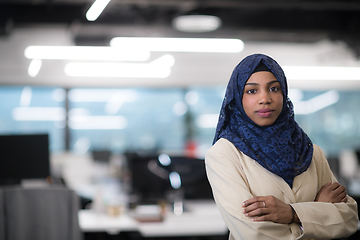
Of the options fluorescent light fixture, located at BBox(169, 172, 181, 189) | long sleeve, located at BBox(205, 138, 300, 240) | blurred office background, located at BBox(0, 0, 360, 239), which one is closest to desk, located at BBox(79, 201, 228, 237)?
fluorescent light fixture, located at BBox(169, 172, 181, 189)

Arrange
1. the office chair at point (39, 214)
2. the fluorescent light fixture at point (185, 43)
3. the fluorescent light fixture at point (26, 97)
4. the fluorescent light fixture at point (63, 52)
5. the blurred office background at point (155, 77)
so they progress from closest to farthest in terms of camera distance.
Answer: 1. the office chair at point (39, 214)
2. the fluorescent light fixture at point (185, 43)
3. the fluorescent light fixture at point (63, 52)
4. the blurred office background at point (155, 77)
5. the fluorescent light fixture at point (26, 97)

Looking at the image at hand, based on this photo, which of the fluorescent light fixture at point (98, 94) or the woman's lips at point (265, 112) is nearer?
the woman's lips at point (265, 112)

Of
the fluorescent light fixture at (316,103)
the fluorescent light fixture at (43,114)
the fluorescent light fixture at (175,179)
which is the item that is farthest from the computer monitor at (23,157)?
the fluorescent light fixture at (316,103)

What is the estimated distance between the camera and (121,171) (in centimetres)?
527

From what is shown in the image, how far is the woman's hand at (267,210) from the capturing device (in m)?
1.34

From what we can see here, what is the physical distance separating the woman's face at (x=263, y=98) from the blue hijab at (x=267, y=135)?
21 mm

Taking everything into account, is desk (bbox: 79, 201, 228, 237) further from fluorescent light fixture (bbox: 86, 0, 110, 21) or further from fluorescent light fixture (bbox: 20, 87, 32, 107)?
fluorescent light fixture (bbox: 20, 87, 32, 107)

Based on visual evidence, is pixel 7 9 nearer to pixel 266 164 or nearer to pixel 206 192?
pixel 206 192

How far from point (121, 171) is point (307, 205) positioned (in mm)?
4099

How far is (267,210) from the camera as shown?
1341 mm

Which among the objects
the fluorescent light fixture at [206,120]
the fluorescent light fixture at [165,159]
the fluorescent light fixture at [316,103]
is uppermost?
the fluorescent light fixture at [316,103]

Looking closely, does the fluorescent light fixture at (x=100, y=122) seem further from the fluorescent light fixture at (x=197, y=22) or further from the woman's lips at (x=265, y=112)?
the woman's lips at (x=265, y=112)

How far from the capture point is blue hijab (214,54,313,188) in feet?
4.67

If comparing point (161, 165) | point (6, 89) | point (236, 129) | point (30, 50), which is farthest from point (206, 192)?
point (6, 89)
